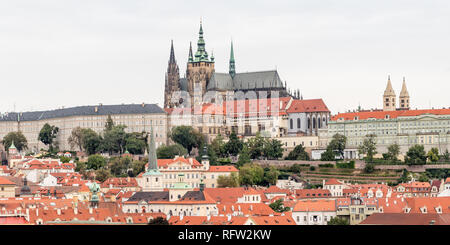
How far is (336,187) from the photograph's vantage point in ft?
261

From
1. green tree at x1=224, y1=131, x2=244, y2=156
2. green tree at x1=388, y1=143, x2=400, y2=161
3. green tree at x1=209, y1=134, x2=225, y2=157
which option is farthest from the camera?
green tree at x1=209, y1=134, x2=225, y2=157

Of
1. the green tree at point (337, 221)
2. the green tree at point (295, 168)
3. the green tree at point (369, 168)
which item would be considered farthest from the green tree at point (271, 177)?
the green tree at point (337, 221)

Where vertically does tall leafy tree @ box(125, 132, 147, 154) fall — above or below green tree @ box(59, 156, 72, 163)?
above

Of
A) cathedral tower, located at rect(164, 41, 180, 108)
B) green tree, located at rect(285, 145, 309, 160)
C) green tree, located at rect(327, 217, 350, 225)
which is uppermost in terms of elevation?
cathedral tower, located at rect(164, 41, 180, 108)

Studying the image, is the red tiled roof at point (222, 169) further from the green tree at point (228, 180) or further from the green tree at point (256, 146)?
the green tree at point (256, 146)

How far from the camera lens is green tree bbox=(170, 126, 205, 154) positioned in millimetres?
106375

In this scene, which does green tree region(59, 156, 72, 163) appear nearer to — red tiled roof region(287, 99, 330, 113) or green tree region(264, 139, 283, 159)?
green tree region(264, 139, 283, 159)

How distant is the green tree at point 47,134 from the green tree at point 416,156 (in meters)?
43.2

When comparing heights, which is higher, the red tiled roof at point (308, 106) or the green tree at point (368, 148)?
the red tiled roof at point (308, 106)

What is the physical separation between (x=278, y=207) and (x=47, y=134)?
186 ft

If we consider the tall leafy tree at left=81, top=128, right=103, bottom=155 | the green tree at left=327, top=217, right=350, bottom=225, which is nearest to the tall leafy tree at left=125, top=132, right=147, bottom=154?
the tall leafy tree at left=81, top=128, right=103, bottom=155

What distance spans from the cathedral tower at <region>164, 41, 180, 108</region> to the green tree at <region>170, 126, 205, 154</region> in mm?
18910

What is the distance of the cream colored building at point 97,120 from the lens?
11738 centimetres
